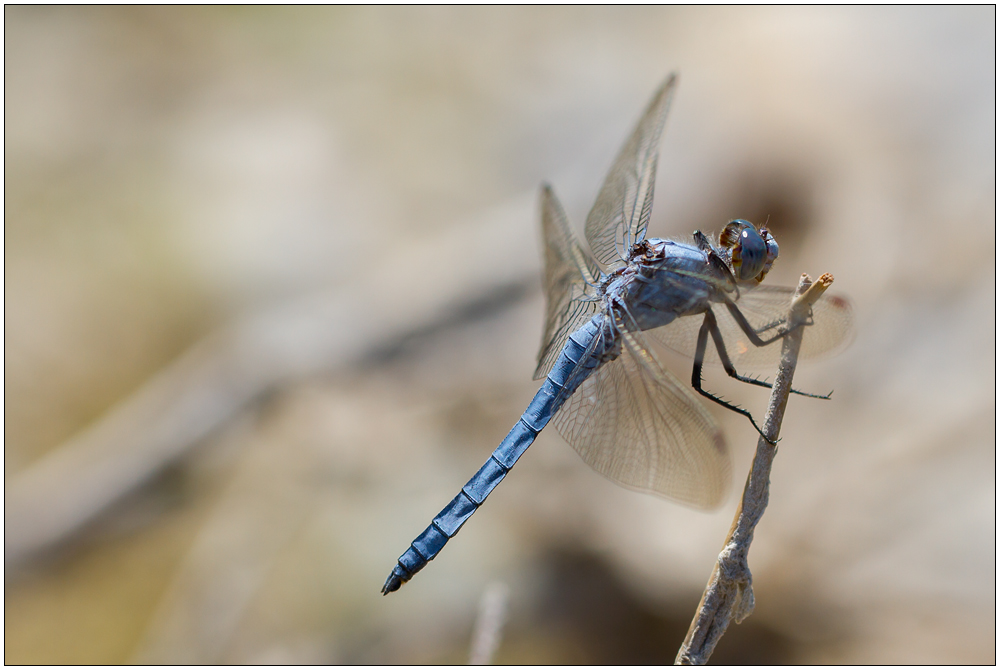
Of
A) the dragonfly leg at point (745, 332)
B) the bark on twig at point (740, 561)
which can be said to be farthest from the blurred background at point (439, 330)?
the bark on twig at point (740, 561)

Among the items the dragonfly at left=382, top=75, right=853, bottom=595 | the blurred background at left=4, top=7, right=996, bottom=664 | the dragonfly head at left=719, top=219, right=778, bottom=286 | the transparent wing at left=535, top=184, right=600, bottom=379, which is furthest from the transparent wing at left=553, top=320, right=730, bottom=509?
the blurred background at left=4, top=7, right=996, bottom=664

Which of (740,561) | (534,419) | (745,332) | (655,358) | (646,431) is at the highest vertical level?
(745,332)

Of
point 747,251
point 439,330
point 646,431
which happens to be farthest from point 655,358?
point 439,330

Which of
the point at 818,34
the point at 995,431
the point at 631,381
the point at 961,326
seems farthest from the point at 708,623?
the point at 818,34

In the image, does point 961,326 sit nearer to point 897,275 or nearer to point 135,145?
point 897,275

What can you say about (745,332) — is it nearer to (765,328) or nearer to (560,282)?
(765,328)

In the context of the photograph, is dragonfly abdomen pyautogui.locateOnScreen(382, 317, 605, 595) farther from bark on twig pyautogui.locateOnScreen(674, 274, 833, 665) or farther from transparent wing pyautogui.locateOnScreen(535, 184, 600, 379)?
bark on twig pyautogui.locateOnScreen(674, 274, 833, 665)
